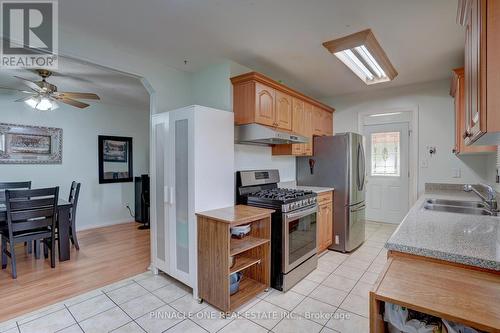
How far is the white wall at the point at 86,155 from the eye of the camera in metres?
4.21

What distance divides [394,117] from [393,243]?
3.80m

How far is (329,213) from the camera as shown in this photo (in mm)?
3529

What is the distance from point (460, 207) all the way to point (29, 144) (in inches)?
243

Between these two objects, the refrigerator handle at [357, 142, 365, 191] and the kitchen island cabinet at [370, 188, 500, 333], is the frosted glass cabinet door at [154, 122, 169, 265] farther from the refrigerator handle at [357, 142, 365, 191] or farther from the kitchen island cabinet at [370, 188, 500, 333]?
the refrigerator handle at [357, 142, 365, 191]

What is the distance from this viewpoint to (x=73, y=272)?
9.74 feet

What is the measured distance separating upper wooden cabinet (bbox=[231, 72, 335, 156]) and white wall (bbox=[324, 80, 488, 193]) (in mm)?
1381

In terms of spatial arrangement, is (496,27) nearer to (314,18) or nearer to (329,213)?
(314,18)

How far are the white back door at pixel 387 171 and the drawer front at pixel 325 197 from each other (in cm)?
169

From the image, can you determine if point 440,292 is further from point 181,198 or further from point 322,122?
point 322,122

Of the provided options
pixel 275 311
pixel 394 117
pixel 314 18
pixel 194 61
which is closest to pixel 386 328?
pixel 275 311

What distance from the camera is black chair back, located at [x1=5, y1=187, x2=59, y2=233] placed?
111 inches

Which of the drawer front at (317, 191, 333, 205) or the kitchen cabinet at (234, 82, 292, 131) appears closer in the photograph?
the kitchen cabinet at (234, 82, 292, 131)

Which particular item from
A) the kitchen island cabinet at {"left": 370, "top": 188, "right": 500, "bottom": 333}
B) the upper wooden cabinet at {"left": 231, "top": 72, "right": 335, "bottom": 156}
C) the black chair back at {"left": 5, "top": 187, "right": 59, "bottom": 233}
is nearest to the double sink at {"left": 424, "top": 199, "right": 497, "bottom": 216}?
the kitchen island cabinet at {"left": 370, "top": 188, "right": 500, "bottom": 333}

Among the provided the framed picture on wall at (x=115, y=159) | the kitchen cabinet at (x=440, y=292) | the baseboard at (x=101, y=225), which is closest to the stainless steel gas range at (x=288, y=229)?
the kitchen cabinet at (x=440, y=292)
